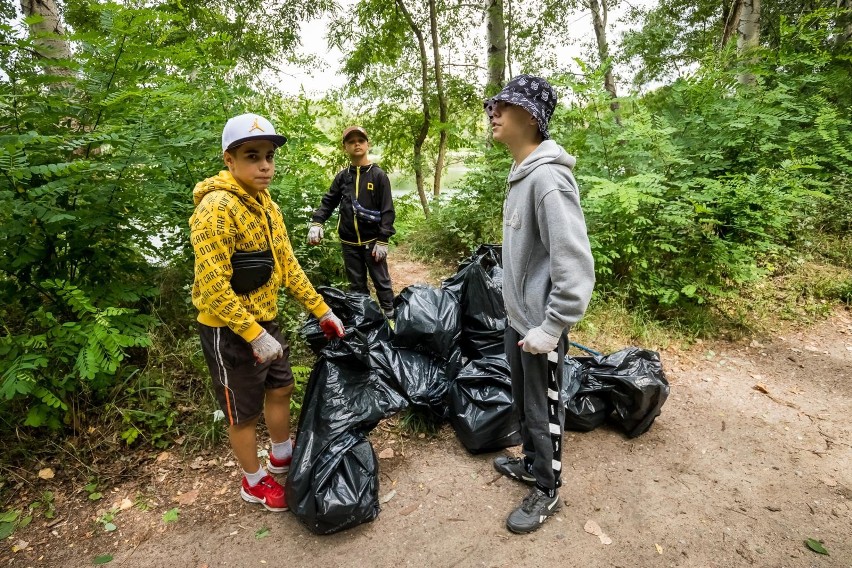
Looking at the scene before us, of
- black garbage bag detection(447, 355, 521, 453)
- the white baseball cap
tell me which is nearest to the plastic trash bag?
black garbage bag detection(447, 355, 521, 453)

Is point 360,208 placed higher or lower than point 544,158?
lower

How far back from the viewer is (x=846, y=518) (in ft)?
6.98

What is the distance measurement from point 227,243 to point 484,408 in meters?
1.71

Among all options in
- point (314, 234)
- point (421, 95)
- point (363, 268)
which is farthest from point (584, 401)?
point (421, 95)

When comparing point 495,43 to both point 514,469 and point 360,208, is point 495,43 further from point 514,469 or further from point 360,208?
point 514,469

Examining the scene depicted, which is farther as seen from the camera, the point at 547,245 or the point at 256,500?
the point at 256,500

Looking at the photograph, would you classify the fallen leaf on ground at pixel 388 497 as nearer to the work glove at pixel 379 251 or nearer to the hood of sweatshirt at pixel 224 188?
the hood of sweatshirt at pixel 224 188

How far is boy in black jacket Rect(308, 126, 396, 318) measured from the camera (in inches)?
141

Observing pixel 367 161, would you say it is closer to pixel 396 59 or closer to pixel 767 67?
pixel 396 59

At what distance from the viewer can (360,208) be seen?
3.59m

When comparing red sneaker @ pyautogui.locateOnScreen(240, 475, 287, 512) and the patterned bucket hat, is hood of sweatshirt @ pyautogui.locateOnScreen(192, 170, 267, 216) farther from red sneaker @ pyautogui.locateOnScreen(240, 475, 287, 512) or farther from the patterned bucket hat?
red sneaker @ pyautogui.locateOnScreen(240, 475, 287, 512)

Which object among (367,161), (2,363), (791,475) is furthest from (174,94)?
(791,475)

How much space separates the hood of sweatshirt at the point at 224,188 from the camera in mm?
1764

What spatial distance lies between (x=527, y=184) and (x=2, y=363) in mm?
2786
